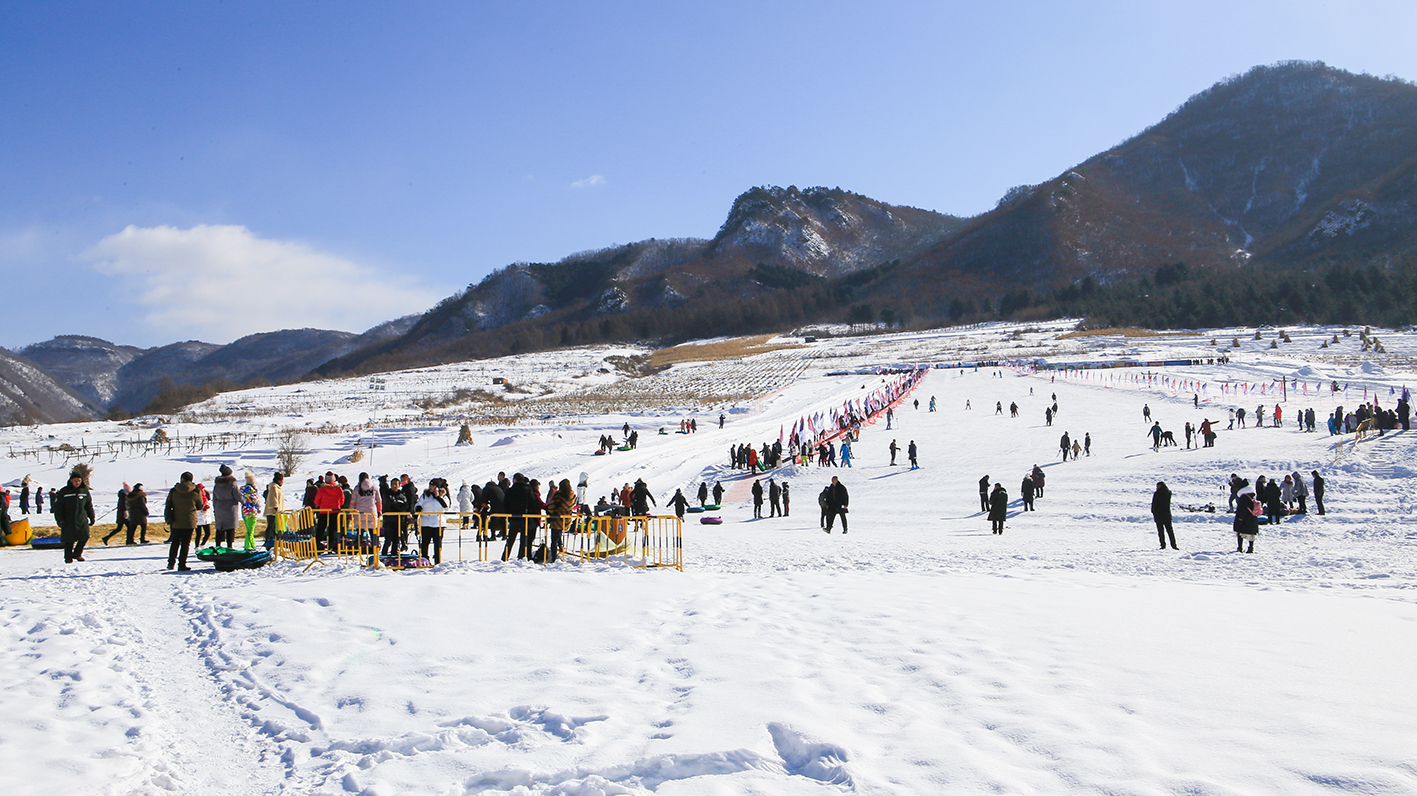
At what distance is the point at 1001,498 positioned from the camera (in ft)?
52.2

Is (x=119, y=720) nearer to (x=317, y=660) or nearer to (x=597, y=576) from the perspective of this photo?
(x=317, y=660)

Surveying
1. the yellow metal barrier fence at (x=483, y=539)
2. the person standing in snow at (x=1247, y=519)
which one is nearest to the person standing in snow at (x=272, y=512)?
the yellow metal barrier fence at (x=483, y=539)

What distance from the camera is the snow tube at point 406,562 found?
10.4m

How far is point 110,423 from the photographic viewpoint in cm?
4794

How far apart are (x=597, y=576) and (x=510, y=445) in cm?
2571

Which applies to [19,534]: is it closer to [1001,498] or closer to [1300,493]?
[1001,498]

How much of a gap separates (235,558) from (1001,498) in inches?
525

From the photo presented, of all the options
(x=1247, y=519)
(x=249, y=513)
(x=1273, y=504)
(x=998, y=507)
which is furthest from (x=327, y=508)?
(x=1273, y=504)

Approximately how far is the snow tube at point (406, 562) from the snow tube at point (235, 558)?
146 centimetres

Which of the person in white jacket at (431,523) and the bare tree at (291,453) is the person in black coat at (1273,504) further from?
the bare tree at (291,453)

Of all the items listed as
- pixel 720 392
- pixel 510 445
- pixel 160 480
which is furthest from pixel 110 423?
pixel 720 392

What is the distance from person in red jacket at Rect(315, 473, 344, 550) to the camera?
1128cm

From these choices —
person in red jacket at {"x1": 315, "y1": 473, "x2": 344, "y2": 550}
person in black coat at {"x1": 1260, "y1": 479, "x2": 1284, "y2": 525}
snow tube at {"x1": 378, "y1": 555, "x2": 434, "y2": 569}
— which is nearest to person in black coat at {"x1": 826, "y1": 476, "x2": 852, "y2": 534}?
person in black coat at {"x1": 1260, "y1": 479, "x2": 1284, "y2": 525}

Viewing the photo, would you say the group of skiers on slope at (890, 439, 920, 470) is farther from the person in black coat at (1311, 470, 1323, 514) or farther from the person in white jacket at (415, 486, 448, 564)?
the person in white jacket at (415, 486, 448, 564)
